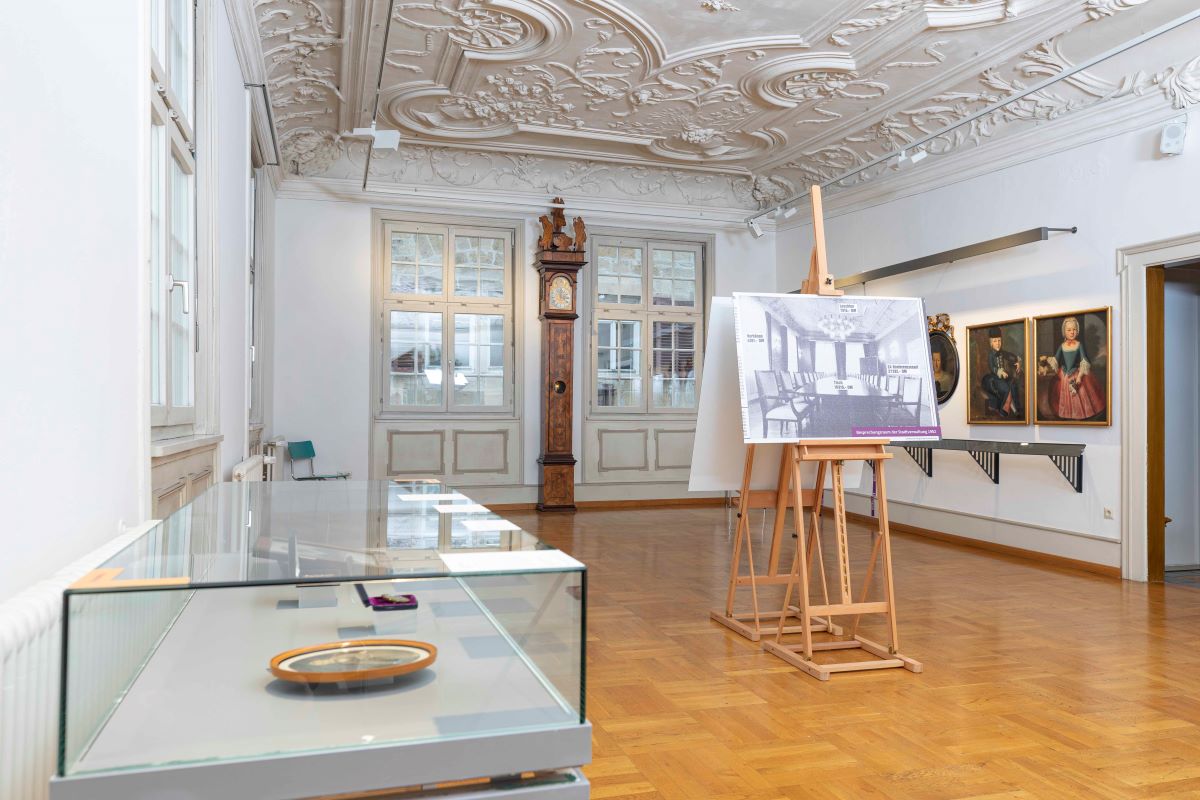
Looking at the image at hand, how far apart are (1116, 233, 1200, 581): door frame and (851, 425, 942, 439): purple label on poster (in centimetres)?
286

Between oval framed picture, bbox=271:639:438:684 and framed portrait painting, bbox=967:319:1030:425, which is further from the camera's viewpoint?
framed portrait painting, bbox=967:319:1030:425

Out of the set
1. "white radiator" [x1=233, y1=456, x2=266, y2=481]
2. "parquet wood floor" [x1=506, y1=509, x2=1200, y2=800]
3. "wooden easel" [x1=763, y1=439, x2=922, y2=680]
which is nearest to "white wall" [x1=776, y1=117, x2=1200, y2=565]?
"parquet wood floor" [x1=506, y1=509, x2=1200, y2=800]

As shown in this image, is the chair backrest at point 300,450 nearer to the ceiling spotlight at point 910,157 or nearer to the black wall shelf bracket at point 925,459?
the black wall shelf bracket at point 925,459

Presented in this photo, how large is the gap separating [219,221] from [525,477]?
6.19 metres

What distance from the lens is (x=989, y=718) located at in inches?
138

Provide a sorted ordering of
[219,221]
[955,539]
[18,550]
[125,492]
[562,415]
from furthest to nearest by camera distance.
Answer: [562,415] → [955,539] → [219,221] → [125,492] → [18,550]

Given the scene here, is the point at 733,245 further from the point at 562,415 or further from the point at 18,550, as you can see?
the point at 18,550

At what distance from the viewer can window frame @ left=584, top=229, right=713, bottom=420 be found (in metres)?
11.0

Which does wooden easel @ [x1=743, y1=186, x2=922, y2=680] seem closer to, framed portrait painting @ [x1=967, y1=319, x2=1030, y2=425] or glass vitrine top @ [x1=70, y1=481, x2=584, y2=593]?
glass vitrine top @ [x1=70, y1=481, x2=584, y2=593]

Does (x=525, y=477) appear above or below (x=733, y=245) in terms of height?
below

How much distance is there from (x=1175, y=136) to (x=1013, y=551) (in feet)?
11.3

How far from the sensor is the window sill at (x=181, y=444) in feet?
10.4

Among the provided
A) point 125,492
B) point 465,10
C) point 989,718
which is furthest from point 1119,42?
point 125,492

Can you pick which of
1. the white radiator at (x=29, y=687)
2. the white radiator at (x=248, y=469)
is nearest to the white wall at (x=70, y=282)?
the white radiator at (x=29, y=687)
